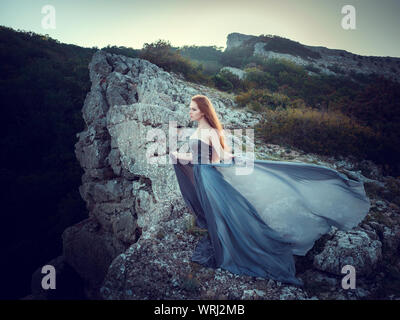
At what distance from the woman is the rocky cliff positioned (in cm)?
29

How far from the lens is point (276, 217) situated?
118 inches

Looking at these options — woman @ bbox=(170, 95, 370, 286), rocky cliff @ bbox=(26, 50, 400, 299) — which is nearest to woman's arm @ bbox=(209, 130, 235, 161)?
woman @ bbox=(170, 95, 370, 286)

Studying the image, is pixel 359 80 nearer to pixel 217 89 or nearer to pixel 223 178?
pixel 217 89

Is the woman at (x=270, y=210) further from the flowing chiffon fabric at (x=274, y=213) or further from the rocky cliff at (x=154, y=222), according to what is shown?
the rocky cliff at (x=154, y=222)

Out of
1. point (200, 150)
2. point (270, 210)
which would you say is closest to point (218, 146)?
point (200, 150)

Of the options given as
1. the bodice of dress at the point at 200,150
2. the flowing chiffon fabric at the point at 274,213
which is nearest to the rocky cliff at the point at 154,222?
the flowing chiffon fabric at the point at 274,213

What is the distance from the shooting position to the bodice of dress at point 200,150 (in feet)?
10.3

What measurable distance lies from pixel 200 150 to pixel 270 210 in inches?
52.1

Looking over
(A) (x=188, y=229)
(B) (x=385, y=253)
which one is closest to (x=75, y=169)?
(A) (x=188, y=229)

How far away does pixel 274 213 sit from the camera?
3016mm

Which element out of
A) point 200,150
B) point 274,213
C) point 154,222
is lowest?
point 154,222

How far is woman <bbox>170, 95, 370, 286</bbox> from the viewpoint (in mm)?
2941

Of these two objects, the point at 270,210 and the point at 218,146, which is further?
the point at 218,146

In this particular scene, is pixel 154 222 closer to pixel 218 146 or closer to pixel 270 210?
pixel 218 146
